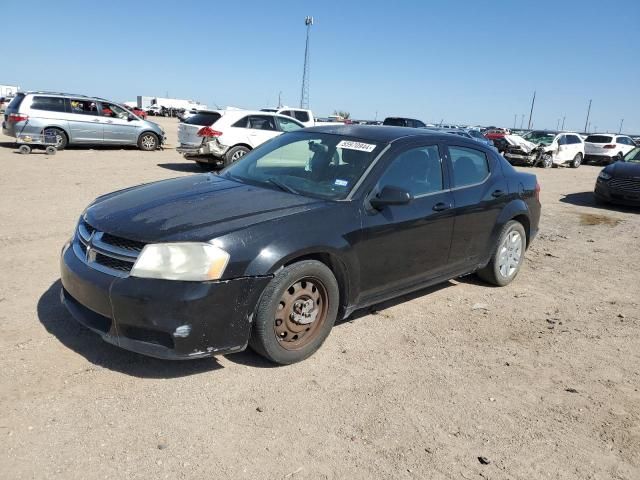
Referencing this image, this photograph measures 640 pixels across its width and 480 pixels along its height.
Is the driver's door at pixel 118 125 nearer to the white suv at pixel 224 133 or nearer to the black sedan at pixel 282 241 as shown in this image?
the white suv at pixel 224 133

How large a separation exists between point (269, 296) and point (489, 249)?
2818 millimetres

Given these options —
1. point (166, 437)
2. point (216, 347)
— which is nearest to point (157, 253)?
point (216, 347)

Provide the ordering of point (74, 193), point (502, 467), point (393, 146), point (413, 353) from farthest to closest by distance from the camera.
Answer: point (74, 193) < point (393, 146) < point (413, 353) < point (502, 467)

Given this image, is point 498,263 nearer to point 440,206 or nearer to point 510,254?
point 510,254

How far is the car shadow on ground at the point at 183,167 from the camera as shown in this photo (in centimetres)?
1382

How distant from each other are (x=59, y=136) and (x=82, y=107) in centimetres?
115

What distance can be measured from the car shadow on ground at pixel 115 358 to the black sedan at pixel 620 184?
433 inches

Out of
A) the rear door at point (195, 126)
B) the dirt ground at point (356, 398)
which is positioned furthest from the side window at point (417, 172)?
the rear door at point (195, 126)

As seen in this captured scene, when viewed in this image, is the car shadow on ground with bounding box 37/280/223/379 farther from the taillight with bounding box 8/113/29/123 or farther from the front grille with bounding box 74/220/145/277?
the taillight with bounding box 8/113/29/123

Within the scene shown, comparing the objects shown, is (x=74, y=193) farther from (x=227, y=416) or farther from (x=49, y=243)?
(x=227, y=416)

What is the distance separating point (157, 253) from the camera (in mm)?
3047

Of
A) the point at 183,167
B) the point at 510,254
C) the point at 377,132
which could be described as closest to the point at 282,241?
the point at 377,132

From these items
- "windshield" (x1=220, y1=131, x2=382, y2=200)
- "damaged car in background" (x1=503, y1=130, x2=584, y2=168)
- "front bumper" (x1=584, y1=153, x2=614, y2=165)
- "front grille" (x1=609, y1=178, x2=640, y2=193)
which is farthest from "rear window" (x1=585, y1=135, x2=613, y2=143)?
"windshield" (x1=220, y1=131, x2=382, y2=200)

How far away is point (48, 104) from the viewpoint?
601 inches
